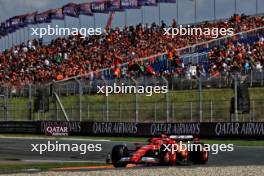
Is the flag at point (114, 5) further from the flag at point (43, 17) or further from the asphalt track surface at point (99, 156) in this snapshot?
the asphalt track surface at point (99, 156)

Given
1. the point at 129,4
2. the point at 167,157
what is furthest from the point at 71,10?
the point at 167,157

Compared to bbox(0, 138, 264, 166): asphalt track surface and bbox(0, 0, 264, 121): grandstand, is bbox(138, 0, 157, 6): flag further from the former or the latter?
bbox(0, 138, 264, 166): asphalt track surface

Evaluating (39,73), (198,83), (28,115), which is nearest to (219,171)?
(198,83)

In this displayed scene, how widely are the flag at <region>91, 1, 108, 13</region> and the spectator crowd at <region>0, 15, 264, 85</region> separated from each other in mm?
6277

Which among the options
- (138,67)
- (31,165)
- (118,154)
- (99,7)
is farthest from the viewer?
(99,7)

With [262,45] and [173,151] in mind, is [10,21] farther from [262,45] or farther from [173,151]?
[173,151]

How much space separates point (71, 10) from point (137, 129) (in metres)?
31.5

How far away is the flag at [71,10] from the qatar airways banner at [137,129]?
24504 mm

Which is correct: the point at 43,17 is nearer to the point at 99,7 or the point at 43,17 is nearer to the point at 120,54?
the point at 99,7

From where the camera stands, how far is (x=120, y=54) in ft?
135

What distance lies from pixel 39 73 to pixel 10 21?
2538cm

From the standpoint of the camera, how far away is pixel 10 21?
66.7 meters

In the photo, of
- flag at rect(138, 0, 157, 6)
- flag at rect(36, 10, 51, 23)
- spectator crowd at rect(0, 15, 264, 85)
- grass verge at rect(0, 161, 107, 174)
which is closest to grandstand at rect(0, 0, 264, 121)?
spectator crowd at rect(0, 15, 264, 85)

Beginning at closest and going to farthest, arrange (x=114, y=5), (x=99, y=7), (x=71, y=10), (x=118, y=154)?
(x=118, y=154)
(x=114, y=5)
(x=99, y=7)
(x=71, y=10)
